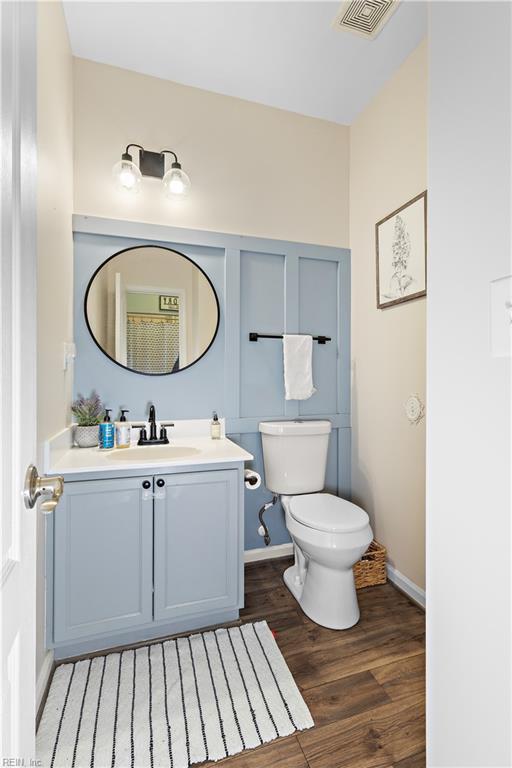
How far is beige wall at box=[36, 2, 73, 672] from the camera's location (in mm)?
1316

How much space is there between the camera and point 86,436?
5.88 feet

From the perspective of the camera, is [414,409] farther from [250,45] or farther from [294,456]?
[250,45]

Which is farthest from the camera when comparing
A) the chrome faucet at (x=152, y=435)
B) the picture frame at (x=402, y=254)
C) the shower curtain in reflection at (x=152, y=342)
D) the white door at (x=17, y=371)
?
the shower curtain in reflection at (x=152, y=342)

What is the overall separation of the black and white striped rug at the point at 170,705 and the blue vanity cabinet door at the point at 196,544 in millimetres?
162

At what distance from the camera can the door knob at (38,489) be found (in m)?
0.61

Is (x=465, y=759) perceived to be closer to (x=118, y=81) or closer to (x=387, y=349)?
(x=387, y=349)

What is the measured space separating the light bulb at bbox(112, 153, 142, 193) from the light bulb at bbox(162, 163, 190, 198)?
16cm

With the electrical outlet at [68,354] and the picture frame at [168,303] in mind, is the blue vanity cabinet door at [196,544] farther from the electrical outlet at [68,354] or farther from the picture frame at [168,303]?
the picture frame at [168,303]

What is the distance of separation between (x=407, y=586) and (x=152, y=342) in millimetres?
1896

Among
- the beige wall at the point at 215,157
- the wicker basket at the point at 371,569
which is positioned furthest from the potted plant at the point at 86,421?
the wicker basket at the point at 371,569

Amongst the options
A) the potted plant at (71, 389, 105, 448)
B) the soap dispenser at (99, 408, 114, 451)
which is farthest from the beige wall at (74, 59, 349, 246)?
the soap dispenser at (99, 408, 114, 451)

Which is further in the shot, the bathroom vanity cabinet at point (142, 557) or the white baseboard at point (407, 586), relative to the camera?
the white baseboard at point (407, 586)

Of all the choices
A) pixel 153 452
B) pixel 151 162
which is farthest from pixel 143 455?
pixel 151 162

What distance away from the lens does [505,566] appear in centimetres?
61
